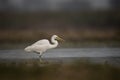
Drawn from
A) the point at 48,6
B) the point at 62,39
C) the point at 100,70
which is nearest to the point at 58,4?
the point at 48,6

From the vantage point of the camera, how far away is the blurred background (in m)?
3.32

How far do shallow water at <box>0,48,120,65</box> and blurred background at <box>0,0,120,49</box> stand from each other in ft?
0.18

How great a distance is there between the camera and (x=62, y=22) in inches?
133

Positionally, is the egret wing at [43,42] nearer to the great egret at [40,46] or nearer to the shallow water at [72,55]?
the great egret at [40,46]

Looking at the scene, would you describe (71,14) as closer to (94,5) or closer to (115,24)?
(94,5)

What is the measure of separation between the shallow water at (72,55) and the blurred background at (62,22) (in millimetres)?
54

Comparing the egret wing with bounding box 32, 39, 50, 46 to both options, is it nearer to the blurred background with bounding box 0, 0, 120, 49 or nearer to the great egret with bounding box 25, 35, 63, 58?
the great egret with bounding box 25, 35, 63, 58

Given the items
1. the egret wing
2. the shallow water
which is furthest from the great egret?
the shallow water

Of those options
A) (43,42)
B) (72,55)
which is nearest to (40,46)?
(43,42)

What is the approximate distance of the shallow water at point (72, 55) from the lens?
10.7 ft

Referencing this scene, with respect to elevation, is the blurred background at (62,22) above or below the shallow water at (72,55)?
above

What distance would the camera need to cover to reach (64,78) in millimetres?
2662

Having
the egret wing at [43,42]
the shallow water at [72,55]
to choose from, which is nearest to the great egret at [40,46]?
the egret wing at [43,42]

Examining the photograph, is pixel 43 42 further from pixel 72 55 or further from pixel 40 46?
pixel 72 55
